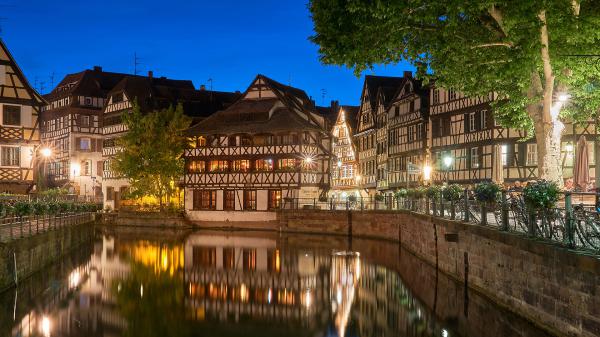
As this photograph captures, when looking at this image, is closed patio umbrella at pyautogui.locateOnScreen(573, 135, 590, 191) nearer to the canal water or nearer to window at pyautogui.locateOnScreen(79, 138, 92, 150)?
the canal water

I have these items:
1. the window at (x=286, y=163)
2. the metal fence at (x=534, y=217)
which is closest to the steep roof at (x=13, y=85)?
the window at (x=286, y=163)

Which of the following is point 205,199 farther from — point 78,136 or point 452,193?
point 452,193

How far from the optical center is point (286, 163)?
51906 mm

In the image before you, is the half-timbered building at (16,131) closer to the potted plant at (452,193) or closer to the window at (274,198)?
the window at (274,198)

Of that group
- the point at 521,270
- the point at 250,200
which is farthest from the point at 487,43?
the point at 250,200

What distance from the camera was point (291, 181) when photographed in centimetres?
5122

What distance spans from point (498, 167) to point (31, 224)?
27.9 metres

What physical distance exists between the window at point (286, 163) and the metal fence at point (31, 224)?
16391 millimetres

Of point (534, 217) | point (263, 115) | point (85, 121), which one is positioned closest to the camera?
point (534, 217)

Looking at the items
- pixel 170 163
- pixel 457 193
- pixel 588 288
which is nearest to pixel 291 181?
pixel 170 163

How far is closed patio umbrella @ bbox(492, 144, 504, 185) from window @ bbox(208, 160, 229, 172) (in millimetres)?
23719

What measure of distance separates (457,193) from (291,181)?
2585cm

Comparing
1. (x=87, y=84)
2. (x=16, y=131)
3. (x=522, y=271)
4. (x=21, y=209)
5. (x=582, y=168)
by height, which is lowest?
(x=522, y=271)

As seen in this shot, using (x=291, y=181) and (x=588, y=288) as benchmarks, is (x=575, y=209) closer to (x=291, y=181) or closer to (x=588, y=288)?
(x=588, y=288)
